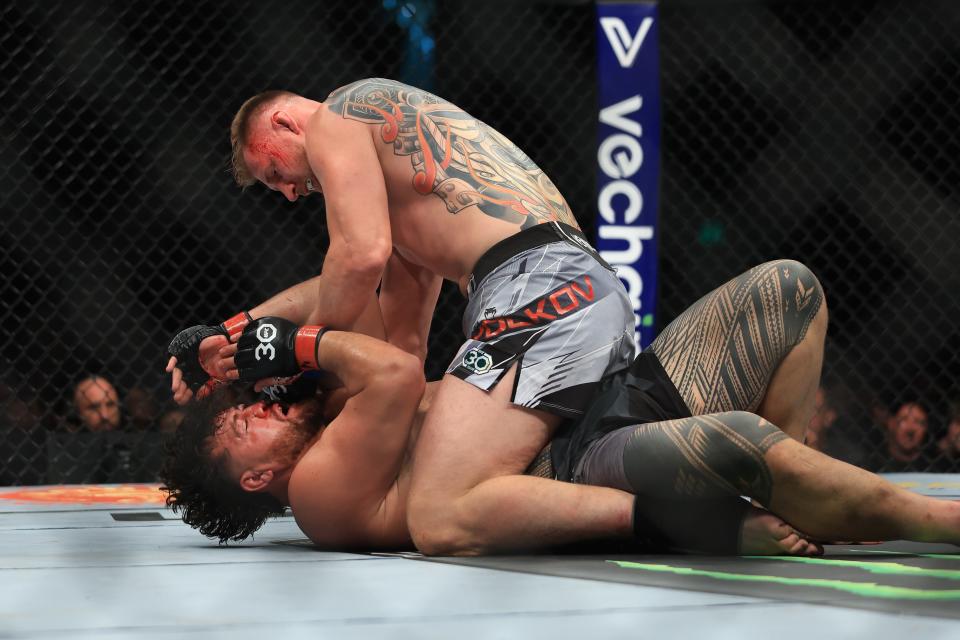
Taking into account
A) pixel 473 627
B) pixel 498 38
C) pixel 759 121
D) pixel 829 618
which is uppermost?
pixel 759 121

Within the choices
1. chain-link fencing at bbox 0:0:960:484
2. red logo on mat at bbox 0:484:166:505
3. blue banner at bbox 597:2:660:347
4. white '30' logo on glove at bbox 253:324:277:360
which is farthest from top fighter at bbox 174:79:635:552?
chain-link fencing at bbox 0:0:960:484

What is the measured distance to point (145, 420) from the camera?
408cm

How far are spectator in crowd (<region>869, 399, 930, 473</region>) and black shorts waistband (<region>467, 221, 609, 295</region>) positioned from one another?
297 centimetres

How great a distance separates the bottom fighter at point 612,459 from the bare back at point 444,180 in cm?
23

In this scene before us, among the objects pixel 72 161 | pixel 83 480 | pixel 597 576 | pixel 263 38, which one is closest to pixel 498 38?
pixel 263 38

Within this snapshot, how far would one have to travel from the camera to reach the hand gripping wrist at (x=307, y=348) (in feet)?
5.41

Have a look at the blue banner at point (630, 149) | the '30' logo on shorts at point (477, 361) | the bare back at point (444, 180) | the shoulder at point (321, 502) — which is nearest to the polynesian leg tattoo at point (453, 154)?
the bare back at point (444, 180)

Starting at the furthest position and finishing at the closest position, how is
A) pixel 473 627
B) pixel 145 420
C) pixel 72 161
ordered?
pixel 72 161, pixel 145 420, pixel 473 627

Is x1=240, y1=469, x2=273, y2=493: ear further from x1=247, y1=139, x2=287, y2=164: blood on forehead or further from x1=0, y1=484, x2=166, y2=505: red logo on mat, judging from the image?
x1=0, y1=484, x2=166, y2=505: red logo on mat

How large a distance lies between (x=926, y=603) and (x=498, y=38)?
4.06m

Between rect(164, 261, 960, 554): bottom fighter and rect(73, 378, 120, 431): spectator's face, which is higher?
rect(164, 261, 960, 554): bottom fighter

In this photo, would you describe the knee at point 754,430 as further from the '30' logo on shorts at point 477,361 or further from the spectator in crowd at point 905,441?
the spectator in crowd at point 905,441

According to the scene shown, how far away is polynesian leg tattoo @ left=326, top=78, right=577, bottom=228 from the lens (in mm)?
1762

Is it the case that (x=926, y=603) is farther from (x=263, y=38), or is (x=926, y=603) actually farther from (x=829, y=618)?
(x=263, y=38)
